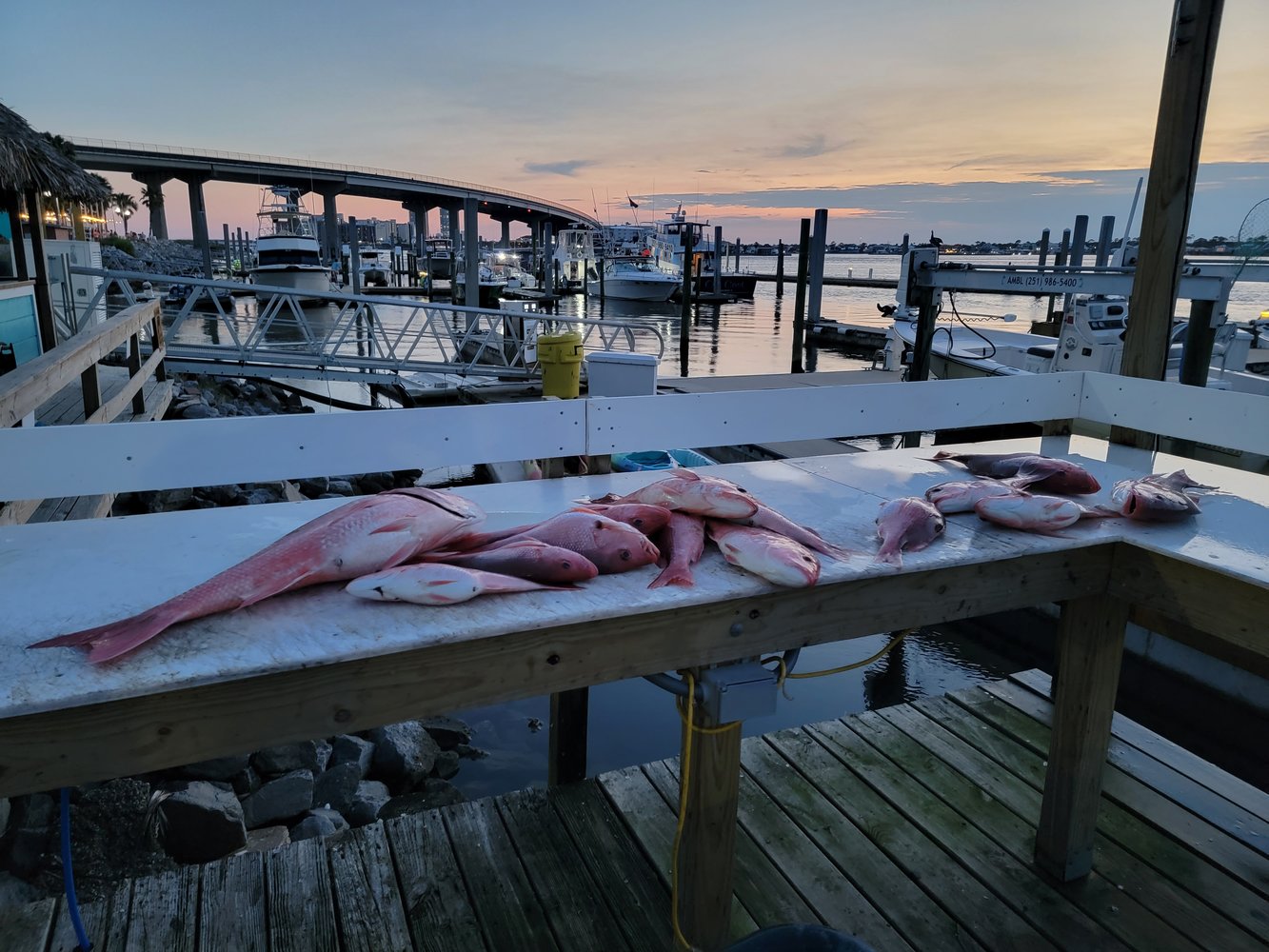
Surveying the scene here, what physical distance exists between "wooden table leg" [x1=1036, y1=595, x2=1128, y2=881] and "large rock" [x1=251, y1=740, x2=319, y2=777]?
4.14 m

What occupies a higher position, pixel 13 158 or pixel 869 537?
pixel 13 158

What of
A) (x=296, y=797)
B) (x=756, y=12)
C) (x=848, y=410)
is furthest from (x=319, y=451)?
(x=756, y=12)

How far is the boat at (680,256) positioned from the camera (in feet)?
202

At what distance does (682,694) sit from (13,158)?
35.6 ft

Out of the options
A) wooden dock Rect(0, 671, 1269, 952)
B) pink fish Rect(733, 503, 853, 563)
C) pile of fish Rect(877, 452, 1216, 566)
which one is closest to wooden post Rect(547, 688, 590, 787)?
wooden dock Rect(0, 671, 1269, 952)

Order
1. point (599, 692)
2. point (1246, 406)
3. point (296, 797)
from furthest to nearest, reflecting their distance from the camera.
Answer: point (599, 692) < point (296, 797) < point (1246, 406)

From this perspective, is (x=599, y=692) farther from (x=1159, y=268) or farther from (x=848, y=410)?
(x=1159, y=268)

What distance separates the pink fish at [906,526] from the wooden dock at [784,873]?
1461mm

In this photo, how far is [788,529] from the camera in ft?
6.79

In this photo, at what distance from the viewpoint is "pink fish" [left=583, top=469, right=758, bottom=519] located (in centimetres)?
205

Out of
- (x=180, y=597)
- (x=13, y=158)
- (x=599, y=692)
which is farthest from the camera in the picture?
(x=13, y=158)

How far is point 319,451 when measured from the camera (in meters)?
2.60

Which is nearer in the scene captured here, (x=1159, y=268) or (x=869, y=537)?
(x=869, y=537)

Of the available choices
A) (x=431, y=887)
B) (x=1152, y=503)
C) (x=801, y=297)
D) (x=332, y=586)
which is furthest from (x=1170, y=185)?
(x=801, y=297)
